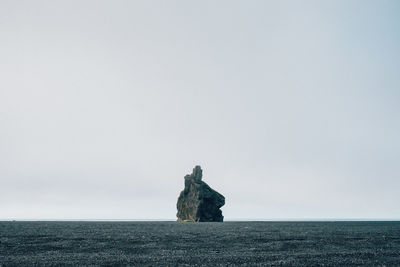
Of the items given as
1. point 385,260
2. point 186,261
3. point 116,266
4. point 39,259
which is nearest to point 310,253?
point 385,260

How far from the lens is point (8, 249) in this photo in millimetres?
26500

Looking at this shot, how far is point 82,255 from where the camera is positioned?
77.1 ft

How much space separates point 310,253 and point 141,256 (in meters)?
13.4

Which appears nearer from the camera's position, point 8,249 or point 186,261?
point 186,261

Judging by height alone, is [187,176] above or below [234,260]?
above

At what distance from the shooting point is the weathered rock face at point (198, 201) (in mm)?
109188

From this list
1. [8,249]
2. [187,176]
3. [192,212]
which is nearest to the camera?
[8,249]

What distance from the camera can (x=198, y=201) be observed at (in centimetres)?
10906

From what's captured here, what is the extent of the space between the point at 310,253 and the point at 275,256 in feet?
11.5

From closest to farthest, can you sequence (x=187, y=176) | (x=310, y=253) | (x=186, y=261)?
(x=186, y=261), (x=310, y=253), (x=187, y=176)

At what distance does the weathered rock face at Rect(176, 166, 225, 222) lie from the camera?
10919cm

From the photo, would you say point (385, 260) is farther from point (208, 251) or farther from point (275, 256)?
point (208, 251)

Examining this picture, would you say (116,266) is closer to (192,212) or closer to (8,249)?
(8,249)

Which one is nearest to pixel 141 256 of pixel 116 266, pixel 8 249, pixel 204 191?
pixel 116 266
